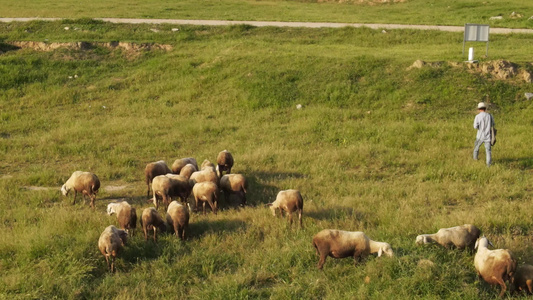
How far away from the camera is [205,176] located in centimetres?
1123

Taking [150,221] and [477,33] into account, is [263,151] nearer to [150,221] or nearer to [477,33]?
[150,221]

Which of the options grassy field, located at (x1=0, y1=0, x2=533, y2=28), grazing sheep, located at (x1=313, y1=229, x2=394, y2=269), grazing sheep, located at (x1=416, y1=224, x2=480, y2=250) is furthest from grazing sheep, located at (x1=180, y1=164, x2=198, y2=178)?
grassy field, located at (x1=0, y1=0, x2=533, y2=28)

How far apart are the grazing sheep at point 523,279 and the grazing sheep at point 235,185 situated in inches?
223

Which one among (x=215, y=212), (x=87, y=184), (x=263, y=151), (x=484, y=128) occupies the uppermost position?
(x=484, y=128)

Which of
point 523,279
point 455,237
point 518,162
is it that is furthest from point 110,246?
point 518,162

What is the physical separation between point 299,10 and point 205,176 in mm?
32134

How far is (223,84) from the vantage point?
69.8 feet

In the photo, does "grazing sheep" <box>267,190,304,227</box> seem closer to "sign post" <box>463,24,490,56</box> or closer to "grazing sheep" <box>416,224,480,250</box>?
"grazing sheep" <box>416,224,480,250</box>

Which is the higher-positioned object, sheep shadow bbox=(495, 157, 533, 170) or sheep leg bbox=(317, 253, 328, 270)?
sheep leg bbox=(317, 253, 328, 270)

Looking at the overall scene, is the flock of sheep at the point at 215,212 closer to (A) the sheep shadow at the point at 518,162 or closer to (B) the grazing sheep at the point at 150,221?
(B) the grazing sheep at the point at 150,221

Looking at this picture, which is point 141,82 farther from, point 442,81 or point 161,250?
point 161,250

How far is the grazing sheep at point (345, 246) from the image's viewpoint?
765 cm

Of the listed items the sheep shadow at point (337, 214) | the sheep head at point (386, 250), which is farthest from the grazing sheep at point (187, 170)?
the sheep head at point (386, 250)

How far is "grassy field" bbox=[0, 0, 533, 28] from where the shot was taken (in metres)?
34.3
